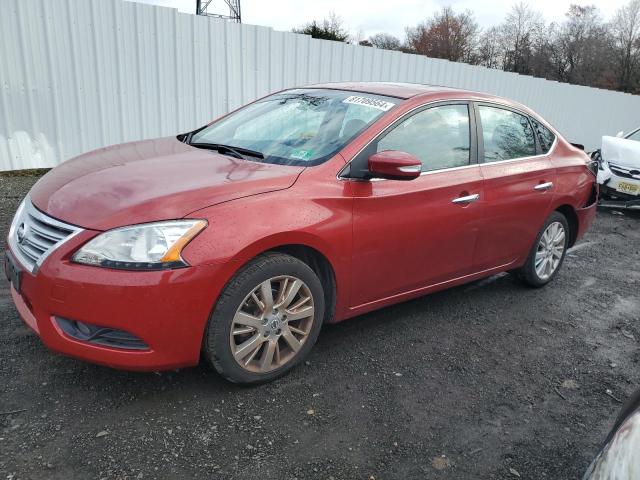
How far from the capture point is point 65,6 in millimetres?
7129

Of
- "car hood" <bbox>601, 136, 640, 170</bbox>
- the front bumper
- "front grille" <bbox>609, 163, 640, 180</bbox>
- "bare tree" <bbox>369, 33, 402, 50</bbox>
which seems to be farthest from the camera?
"bare tree" <bbox>369, 33, 402, 50</bbox>

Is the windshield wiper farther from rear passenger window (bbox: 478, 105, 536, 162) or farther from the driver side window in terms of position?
rear passenger window (bbox: 478, 105, 536, 162)

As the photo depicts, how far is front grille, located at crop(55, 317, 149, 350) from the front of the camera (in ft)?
8.34

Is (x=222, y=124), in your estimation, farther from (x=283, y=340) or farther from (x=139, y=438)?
(x=139, y=438)

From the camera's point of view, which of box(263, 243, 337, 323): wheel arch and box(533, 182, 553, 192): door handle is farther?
box(533, 182, 553, 192): door handle

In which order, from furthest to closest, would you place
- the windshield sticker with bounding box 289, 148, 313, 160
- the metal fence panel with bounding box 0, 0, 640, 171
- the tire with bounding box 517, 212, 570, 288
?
the metal fence panel with bounding box 0, 0, 640, 171 < the tire with bounding box 517, 212, 570, 288 < the windshield sticker with bounding box 289, 148, 313, 160

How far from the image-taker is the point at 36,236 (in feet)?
8.76

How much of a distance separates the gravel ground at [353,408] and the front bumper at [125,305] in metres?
0.35

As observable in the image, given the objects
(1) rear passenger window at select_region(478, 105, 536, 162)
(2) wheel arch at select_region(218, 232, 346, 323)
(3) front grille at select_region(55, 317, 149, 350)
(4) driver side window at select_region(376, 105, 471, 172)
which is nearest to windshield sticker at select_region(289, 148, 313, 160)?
(4) driver side window at select_region(376, 105, 471, 172)

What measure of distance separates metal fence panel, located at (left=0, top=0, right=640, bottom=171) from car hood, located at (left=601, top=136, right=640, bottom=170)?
4776mm

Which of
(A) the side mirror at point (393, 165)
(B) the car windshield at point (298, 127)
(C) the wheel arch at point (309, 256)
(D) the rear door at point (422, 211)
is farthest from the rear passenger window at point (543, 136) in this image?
(C) the wheel arch at point (309, 256)

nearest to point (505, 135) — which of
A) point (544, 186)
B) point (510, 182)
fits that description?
point (510, 182)

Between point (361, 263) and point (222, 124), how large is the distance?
171 cm

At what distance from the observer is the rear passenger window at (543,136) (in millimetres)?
4680
